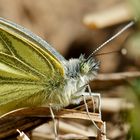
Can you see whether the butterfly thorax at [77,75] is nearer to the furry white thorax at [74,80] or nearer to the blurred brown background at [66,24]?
the furry white thorax at [74,80]

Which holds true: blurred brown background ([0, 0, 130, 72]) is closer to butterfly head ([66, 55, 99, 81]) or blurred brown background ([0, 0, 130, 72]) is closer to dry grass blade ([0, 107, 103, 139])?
butterfly head ([66, 55, 99, 81])

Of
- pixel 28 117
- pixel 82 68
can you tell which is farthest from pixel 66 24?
pixel 28 117

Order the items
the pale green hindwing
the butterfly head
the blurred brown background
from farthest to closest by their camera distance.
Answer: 1. the blurred brown background
2. the butterfly head
3. the pale green hindwing

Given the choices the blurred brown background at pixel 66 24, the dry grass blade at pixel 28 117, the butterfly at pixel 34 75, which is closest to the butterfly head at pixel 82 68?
the butterfly at pixel 34 75

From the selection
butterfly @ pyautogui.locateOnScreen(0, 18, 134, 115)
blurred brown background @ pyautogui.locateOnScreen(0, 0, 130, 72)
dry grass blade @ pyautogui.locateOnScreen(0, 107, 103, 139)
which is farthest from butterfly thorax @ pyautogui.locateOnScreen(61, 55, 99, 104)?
blurred brown background @ pyautogui.locateOnScreen(0, 0, 130, 72)

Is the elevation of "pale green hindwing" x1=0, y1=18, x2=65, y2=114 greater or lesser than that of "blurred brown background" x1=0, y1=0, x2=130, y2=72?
lesser

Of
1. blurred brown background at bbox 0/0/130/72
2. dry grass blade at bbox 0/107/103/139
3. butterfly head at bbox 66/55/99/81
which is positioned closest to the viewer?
dry grass blade at bbox 0/107/103/139

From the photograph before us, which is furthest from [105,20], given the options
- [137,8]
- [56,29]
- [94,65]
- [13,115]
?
[13,115]

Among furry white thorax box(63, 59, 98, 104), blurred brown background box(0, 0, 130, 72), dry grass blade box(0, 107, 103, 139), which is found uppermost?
blurred brown background box(0, 0, 130, 72)
